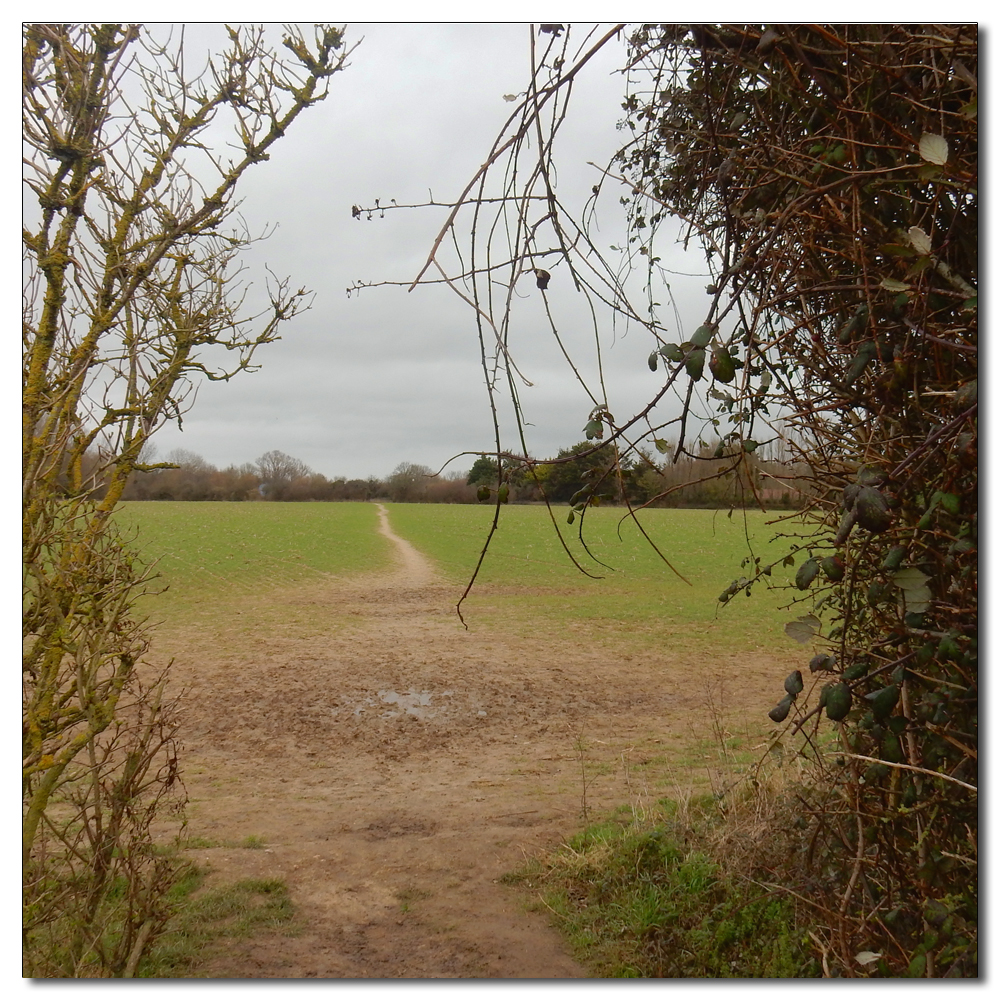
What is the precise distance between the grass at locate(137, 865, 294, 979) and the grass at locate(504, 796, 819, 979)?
102 cm

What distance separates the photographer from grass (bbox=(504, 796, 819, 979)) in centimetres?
262

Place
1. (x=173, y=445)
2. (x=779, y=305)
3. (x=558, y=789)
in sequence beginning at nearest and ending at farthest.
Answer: (x=779, y=305), (x=173, y=445), (x=558, y=789)

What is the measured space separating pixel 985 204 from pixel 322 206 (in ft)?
6.70

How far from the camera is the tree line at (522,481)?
1.25 m

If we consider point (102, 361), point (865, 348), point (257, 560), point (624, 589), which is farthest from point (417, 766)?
point (257, 560)

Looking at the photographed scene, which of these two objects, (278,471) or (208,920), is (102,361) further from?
(208,920)

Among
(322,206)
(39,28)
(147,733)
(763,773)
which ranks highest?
(39,28)

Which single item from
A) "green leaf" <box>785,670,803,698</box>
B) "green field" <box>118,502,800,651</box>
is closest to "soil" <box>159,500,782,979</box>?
"green field" <box>118,502,800,651</box>

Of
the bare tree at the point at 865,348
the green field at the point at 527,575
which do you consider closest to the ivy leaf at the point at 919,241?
the bare tree at the point at 865,348

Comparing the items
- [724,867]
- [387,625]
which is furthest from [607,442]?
[387,625]

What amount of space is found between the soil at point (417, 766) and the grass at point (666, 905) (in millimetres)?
141

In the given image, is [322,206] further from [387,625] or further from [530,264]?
[387,625]

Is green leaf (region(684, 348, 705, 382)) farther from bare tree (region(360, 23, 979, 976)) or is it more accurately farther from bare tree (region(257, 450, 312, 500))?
bare tree (region(257, 450, 312, 500))

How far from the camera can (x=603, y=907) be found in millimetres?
3076
